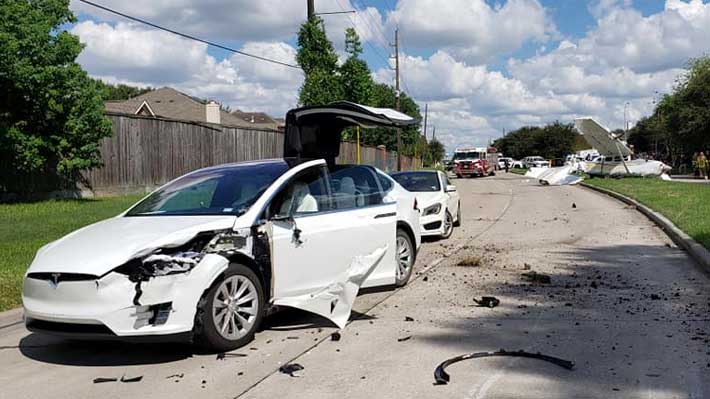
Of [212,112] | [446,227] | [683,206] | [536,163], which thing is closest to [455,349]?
[446,227]

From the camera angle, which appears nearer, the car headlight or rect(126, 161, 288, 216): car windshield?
rect(126, 161, 288, 216): car windshield

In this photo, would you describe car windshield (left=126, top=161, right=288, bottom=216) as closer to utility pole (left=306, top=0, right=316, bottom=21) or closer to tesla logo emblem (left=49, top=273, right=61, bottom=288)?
tesla logo emblem (left=49, top=273, right=61, bottom=288)

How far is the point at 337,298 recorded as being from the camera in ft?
22.3

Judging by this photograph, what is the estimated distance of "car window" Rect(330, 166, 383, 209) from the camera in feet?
24.9

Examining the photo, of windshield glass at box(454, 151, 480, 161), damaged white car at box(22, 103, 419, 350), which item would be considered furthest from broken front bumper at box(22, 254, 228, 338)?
windshield glass at box(454, 151, 480, 161)

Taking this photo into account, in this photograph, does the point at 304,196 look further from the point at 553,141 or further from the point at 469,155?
the point at 553,141

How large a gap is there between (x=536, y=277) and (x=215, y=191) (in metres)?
4.48

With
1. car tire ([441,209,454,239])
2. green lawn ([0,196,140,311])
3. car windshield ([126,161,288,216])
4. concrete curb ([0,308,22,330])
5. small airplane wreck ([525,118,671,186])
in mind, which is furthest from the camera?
small airplane wreck ([525,118,671,186])

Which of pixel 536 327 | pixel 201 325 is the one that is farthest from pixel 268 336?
pixel 536 327

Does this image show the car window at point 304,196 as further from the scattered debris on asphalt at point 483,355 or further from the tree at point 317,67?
the tree at point 317,67

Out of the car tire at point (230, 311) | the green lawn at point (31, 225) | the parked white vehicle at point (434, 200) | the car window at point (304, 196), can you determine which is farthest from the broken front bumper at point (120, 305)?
the parked white vehicle at point (434, 200)

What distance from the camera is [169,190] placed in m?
7.53

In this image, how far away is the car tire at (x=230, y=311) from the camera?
5781 mm

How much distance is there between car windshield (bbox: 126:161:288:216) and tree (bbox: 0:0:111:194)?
11.9 m
